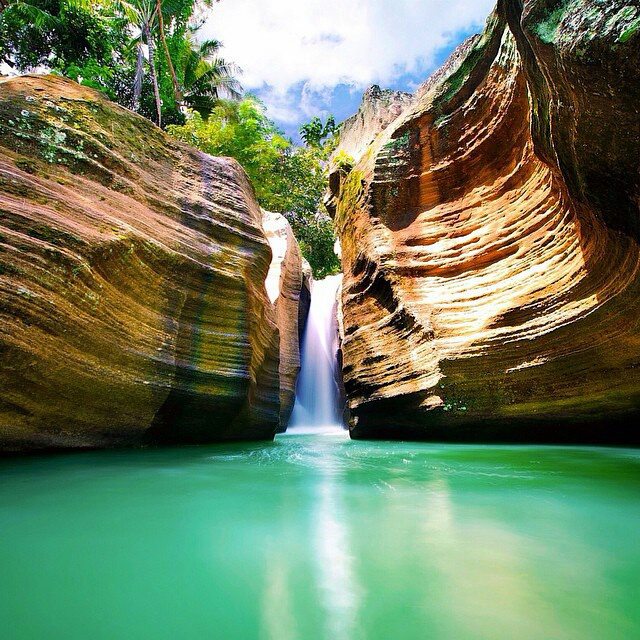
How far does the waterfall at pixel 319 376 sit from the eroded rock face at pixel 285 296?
1.54 m

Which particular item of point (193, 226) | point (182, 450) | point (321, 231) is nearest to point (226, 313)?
point (193, 226)

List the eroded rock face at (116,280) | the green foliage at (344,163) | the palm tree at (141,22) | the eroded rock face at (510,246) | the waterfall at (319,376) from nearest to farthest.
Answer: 1. the eroded rock face at (510,246)
2. the eroded rock face at (116,280)
3. the green foliage at (344,163)
4. the waterfall at (319,376)
5. the palm tree at (141,22)

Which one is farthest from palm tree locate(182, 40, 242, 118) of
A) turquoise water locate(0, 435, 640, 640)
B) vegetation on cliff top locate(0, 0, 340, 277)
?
turquoise water locate(0, 435, 640, 640)

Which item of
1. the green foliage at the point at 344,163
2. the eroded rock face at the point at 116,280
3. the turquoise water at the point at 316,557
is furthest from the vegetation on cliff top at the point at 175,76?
the turquoise water at the point at 316,557

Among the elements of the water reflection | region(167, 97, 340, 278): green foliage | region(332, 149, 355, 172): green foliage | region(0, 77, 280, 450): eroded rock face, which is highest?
region(167, 97, 340, 278): green foliage

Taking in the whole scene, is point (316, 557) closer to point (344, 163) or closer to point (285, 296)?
point (285, 296)

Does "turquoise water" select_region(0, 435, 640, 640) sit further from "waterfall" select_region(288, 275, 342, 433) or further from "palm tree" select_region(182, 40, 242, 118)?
"palm tree" select_region(182, 40, 242, 118)

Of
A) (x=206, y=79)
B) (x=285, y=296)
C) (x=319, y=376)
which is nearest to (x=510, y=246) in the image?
(x=285, y=296)

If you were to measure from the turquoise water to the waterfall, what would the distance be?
31.5ft

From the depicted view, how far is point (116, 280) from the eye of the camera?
15.5 feet

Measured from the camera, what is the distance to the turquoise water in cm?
122

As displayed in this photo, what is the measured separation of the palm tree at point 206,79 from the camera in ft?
66.3

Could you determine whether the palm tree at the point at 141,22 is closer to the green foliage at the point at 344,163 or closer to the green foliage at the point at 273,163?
the green foliage at the point at 273,163

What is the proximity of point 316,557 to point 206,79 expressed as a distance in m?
23.2
